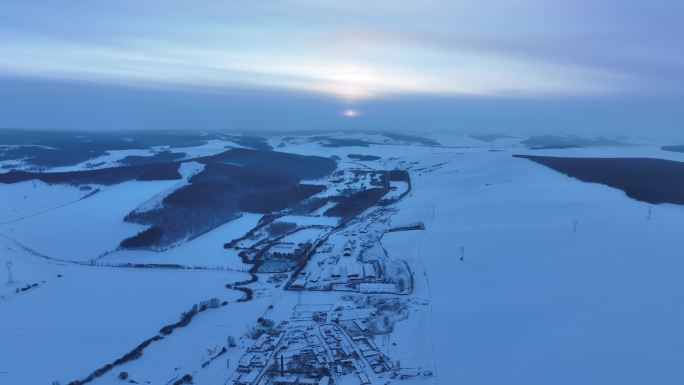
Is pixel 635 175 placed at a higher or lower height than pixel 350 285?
higher

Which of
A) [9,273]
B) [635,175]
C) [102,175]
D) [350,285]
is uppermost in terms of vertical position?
[635,175]

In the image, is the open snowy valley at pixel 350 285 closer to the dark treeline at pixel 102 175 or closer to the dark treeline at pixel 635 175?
the dark treeline at pixel 635 175

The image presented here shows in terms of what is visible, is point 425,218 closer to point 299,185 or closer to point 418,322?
point 418,322

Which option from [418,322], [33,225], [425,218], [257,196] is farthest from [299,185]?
[418,322]

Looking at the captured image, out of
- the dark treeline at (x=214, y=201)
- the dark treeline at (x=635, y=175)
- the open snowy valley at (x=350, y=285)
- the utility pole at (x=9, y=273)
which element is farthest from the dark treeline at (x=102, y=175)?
the dark treeline at (x=635, y=175)

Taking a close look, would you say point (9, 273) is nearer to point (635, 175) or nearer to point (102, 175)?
point (102, 175)

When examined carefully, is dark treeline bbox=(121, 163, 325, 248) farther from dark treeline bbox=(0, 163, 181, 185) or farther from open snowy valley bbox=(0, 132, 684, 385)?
dark treeline bbox=(0, 163, 181, 185)

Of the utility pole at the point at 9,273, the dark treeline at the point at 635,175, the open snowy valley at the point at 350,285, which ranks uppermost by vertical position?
the dark treeline at the point at 635,175

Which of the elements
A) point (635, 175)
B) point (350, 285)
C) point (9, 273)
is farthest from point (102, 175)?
point (635, 175)
